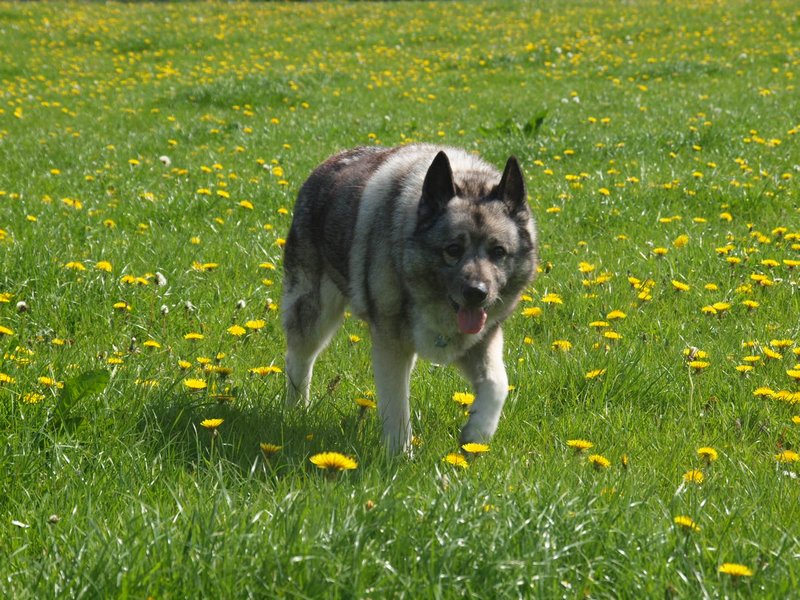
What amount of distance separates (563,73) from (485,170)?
1167cm

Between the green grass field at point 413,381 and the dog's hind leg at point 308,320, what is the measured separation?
5.9 inches

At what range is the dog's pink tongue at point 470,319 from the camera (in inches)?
137

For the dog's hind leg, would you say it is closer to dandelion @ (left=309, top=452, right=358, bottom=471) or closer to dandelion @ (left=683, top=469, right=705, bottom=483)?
dandelion @ (left=309, top=452, right=358, bottom=471)

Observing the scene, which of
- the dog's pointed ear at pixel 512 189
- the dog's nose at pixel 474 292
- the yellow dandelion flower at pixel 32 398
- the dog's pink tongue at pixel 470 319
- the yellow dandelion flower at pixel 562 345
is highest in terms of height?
the dog's pointed ear at pixel 512 189

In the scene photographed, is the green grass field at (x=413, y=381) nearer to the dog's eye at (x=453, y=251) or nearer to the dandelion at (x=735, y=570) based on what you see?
the dandelion at (x=735, y=570)

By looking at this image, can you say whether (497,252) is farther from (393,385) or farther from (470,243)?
(393,385)

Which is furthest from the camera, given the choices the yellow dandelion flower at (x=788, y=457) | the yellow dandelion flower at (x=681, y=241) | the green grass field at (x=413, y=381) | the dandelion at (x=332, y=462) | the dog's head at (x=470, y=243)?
the yellow dandelion flower at (x=681, y=241)

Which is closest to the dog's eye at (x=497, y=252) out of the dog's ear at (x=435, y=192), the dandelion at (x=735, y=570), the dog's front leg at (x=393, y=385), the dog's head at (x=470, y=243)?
the dog's head at (x=470, y=243)

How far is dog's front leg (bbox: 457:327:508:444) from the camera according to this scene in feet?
11.0

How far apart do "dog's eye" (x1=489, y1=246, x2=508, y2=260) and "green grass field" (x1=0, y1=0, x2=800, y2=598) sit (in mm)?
662

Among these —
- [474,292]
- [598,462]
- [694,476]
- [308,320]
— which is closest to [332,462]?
[598,462]

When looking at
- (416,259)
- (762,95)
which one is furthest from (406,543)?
(762,95)

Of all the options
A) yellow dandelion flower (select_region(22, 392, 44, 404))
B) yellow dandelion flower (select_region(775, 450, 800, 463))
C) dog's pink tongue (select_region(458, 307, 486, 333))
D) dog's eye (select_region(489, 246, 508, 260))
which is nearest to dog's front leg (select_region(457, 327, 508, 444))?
dog's pink tongue (select_region(458, 307, 486, 333))

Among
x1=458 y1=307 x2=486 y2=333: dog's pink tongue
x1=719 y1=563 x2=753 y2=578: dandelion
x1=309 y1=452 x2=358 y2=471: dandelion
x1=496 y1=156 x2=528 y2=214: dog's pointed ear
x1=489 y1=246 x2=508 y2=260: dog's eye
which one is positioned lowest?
x1=309 y1=452 x2=358 y2=471: dandelion
